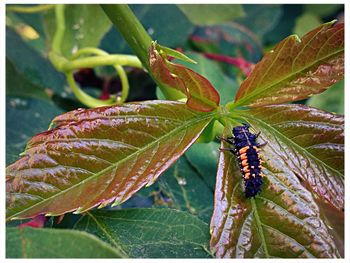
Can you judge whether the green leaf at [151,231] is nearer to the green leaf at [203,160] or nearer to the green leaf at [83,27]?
the green leaf at [203,160]

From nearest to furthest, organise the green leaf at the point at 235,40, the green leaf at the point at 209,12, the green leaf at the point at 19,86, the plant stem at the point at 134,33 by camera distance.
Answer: the plant stem at the point at 134,33 < the green leaf at the point at 19,86 < the green leaf at the point at 209,12 < the green leaf at the point at 235,40

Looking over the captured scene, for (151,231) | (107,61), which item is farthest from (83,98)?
(151,231)

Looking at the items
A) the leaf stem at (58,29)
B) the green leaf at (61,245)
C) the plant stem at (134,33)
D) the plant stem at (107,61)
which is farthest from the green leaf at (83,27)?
the green leaf at (61,245)

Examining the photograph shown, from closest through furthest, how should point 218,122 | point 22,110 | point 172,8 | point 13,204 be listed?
point 13,204
point 218,122
point 22,110
point 172,8

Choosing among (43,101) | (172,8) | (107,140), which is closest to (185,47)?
(172,8)

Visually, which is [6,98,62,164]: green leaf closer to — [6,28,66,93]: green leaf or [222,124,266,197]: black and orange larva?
[6,28,66,93]: green leaf

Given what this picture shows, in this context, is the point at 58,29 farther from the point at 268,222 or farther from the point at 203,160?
the point at 268,222
